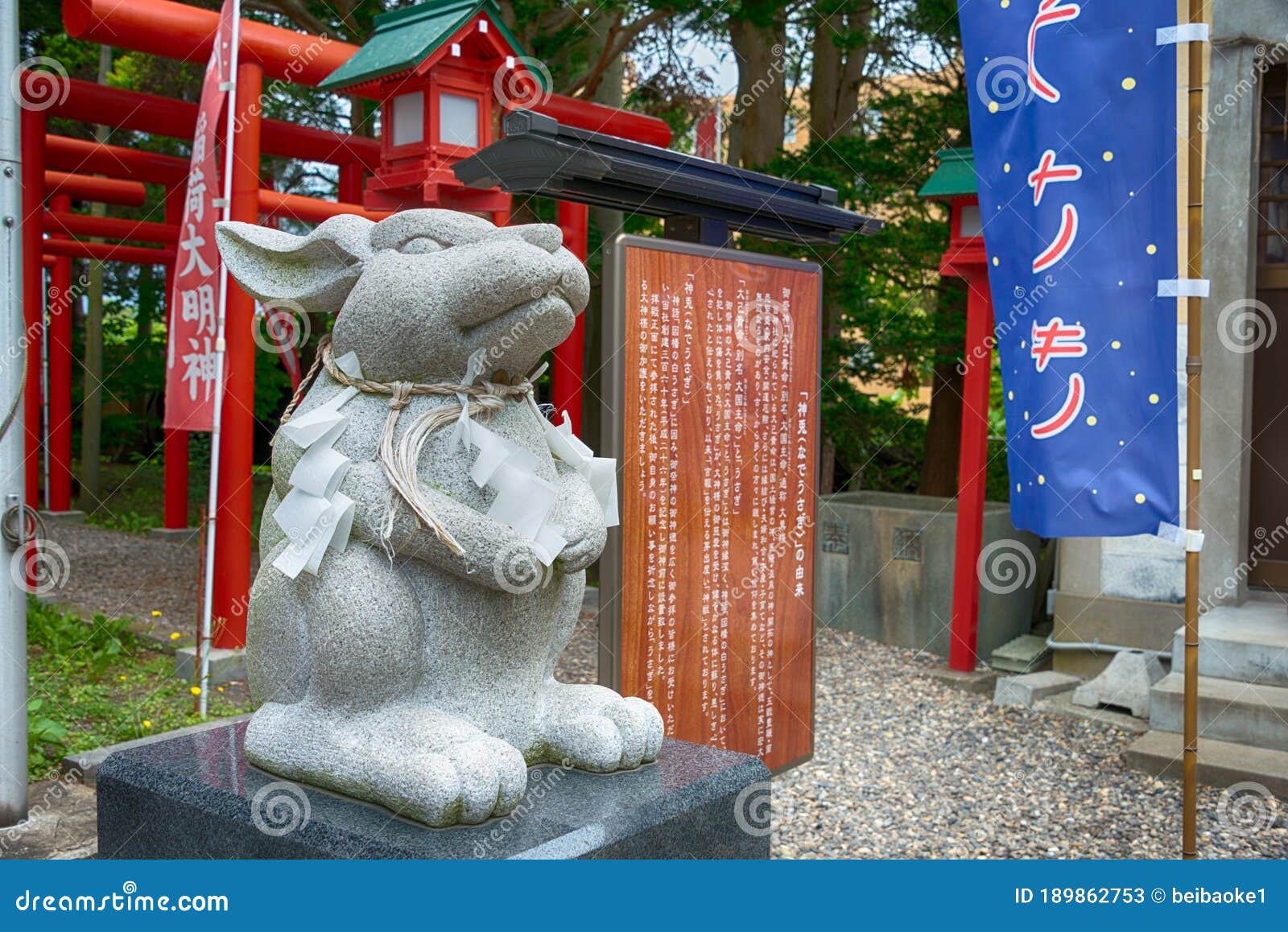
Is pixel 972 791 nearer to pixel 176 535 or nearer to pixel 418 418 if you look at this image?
pixel 418 418

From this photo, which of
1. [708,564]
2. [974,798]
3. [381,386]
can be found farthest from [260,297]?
[974,798]

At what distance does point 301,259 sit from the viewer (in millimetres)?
3027

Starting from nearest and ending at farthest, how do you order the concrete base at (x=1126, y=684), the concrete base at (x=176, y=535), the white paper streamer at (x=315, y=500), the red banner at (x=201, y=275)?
the white paper streamer at (x=315, y=500) < the red banner at (x=201, y=275) < the concrete base at (x=1126, y=684) < the concrete base at (x=176, y=535)

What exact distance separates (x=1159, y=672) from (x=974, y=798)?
1.96 metres

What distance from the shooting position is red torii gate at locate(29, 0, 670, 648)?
5.72 metres

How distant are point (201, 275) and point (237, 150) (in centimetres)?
84

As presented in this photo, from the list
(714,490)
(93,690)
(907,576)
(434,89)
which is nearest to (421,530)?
(714,490)

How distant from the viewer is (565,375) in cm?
750

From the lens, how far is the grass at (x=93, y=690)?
5047 mm

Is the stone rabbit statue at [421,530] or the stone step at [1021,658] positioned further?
the stone step at [1021,658]

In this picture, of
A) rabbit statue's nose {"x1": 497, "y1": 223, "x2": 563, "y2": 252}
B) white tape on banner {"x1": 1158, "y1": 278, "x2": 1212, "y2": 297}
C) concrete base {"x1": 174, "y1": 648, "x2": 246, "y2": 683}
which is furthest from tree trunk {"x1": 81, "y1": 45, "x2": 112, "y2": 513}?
white tape on banner {"x1": 1158, "y1": 278, "x2": 1212, "y2": 297}

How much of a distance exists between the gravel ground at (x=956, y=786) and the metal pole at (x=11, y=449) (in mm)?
2795

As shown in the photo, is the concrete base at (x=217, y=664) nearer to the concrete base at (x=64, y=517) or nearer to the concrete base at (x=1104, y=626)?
the concrete base at (x=1104, y=626)

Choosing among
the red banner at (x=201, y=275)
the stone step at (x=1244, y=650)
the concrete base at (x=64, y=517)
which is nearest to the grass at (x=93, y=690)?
the red banner at (x=201, y=275)
